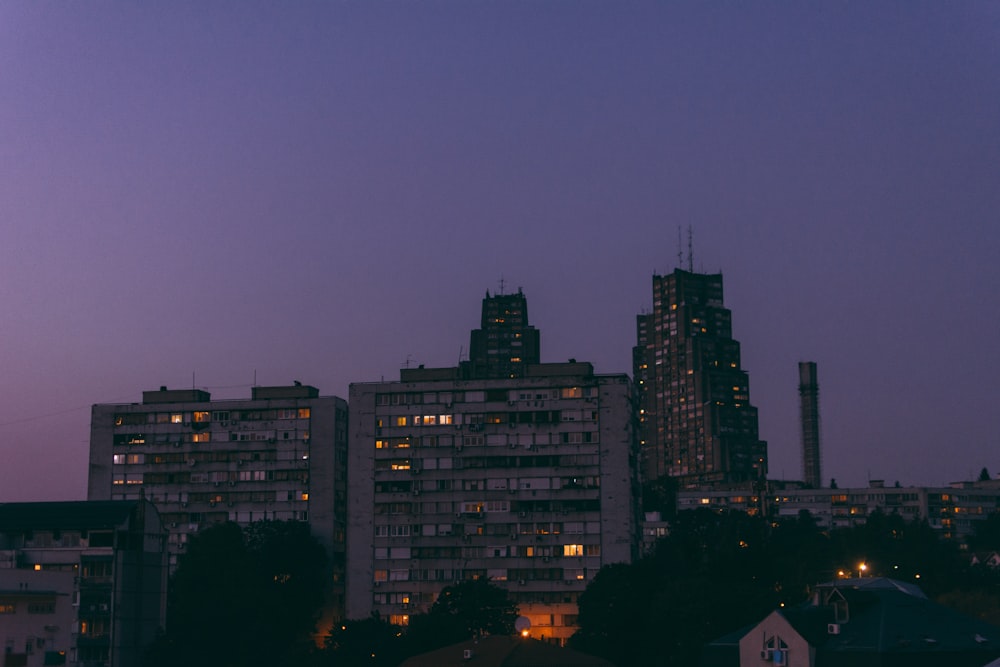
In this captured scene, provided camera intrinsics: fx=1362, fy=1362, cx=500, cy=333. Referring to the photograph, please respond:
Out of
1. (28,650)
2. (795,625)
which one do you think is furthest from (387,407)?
(795,625)

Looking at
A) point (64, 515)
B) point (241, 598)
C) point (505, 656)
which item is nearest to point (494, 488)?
point (241, 598)

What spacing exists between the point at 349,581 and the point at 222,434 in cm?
2631

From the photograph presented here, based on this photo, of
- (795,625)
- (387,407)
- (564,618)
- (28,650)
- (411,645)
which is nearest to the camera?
(795,625)

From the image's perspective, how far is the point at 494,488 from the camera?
16638cm

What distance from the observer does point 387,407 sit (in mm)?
170625

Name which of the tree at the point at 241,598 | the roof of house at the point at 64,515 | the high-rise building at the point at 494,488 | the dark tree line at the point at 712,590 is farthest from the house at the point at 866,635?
the roof of house at the point at 64,515

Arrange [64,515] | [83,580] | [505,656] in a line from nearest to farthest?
[505,656], [83,580], [64,515]

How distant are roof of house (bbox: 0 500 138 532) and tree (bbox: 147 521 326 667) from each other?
1251cm

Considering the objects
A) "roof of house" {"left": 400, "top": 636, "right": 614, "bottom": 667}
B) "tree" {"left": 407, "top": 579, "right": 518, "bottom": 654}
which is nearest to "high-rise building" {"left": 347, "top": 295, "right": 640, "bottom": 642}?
"tree" {"left": 407, "top": 579, "right": 518, "bottom": 654}

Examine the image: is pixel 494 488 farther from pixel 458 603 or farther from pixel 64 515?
pixel 64 515

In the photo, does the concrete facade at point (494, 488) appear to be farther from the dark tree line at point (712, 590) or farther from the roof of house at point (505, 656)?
the roof of house at point (505, 656)

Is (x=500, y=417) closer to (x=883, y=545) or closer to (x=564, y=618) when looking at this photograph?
(x=564, y=618)

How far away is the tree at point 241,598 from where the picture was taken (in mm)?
134125

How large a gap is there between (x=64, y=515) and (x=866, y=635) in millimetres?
77710
